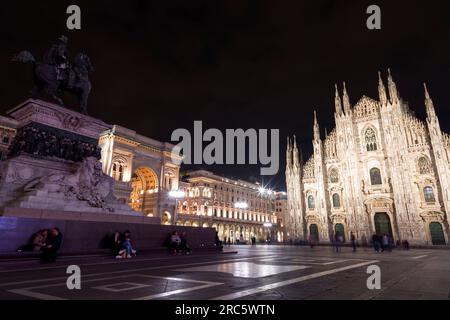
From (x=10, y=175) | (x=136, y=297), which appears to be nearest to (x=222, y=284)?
(x=136, y=297)

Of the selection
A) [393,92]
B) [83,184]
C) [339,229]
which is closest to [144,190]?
[339,229]

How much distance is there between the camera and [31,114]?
13.1 m

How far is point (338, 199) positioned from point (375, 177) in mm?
6589

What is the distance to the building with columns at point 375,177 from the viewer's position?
37.0 meters

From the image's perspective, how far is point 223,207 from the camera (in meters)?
69.8

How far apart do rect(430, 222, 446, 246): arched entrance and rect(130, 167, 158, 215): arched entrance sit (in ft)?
139

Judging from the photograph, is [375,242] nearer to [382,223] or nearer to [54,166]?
[382,223]

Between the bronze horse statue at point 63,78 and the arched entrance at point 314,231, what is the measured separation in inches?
1637

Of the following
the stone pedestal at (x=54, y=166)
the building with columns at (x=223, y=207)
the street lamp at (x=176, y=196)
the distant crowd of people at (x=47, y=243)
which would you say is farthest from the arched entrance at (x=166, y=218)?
the distant crowd of people at (x=47, y=243)

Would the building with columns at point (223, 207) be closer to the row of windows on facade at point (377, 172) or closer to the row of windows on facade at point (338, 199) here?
the row of windows on facade at point (338, 199)

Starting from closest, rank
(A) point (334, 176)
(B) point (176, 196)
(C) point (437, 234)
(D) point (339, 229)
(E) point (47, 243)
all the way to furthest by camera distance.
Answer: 1. (E) point (47, 243)
2. (C) point (437, 234)
3. (D) point (339, 229)
4. (B) point (176, 196)
5. (A) point (334, 176)

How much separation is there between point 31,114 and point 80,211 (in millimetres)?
5435

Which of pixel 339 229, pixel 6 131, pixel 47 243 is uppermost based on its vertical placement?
pixel 6 131
